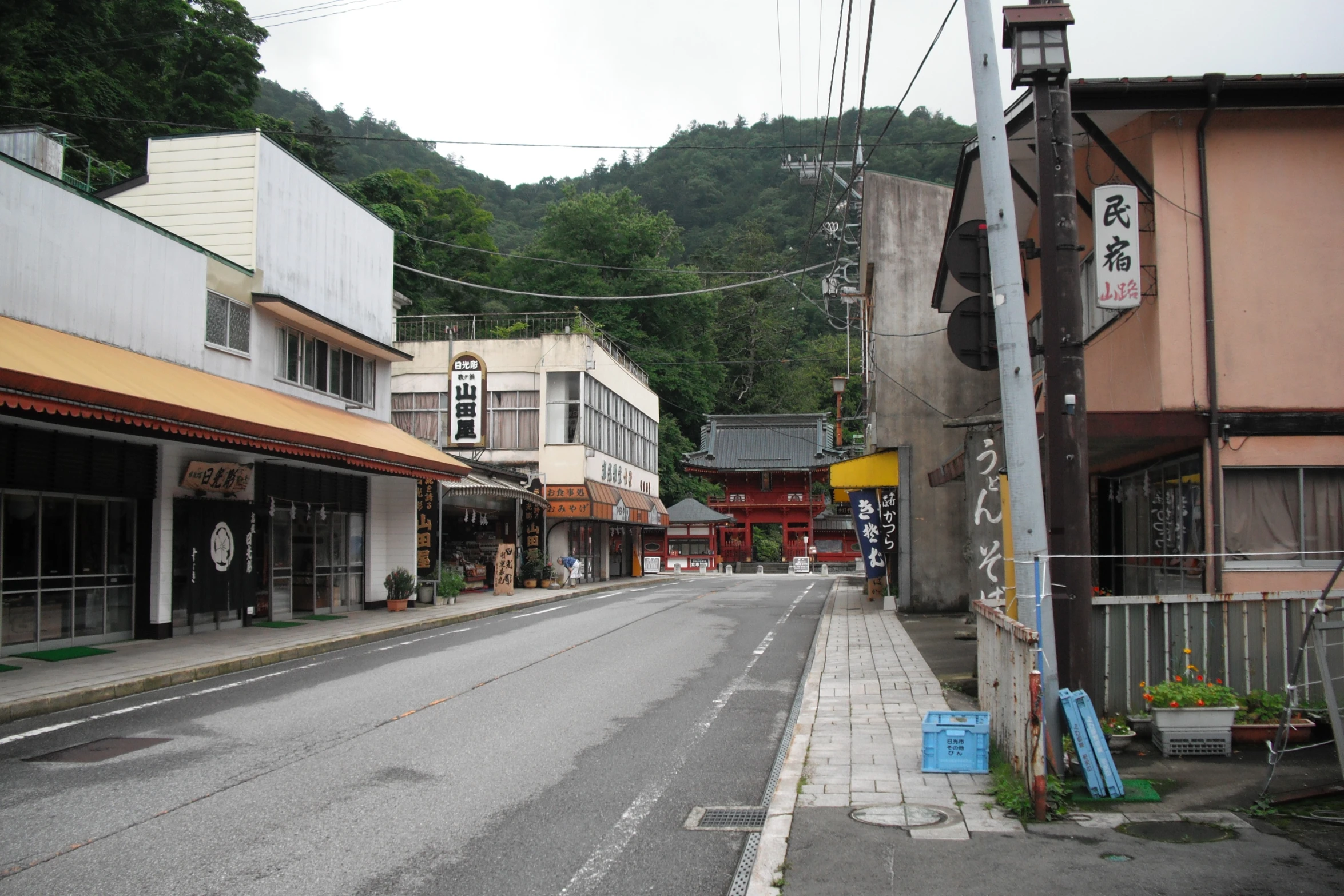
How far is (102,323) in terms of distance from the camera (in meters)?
13.6

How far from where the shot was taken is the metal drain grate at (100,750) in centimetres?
748

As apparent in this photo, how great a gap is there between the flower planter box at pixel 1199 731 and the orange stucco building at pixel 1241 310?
11.7 ft

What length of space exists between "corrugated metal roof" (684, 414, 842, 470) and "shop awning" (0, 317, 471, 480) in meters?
37.2

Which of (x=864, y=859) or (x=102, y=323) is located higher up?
(x=102, y=323)

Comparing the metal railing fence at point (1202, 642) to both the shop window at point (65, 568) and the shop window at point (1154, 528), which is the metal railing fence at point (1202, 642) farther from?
the shop window at point (65, 568)

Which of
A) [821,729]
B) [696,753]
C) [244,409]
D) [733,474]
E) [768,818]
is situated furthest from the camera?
[733,474]

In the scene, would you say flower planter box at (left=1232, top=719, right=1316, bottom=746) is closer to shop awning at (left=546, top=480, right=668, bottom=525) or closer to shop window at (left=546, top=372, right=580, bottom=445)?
shop awning at (left=546, top=480, right=668, bottom=525)

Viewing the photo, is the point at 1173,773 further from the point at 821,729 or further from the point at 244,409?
→ the point at 244,409

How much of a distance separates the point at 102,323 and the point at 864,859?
13200 millimetres

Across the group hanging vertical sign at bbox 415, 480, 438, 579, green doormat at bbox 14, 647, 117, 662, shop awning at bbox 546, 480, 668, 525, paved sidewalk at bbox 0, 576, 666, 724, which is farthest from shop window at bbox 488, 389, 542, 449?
green doormat at bbox 14, 647, 117, 662

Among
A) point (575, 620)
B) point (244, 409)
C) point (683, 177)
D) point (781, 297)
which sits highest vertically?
Answer: point (683, 177)

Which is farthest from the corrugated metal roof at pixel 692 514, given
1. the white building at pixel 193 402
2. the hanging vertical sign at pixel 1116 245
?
the hanging vertical sign at pixel 1116 245

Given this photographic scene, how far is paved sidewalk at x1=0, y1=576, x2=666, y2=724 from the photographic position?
991 centimetres

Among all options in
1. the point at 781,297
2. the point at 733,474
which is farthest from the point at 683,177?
the point at 733,474
